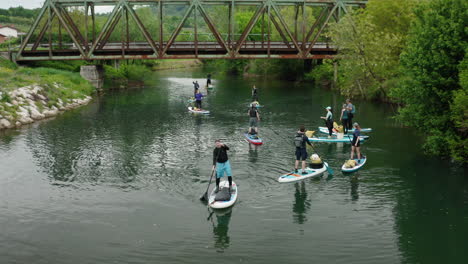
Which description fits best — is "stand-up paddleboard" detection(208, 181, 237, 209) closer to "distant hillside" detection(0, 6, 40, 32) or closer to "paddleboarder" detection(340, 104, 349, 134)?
"paddleboarder" detection(340, 104, 349, 134)

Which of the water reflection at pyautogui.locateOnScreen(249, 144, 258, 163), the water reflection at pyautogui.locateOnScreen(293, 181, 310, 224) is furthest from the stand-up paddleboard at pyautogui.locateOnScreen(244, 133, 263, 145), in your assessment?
the water reflection at pyautogui.locateOnScreen(293, 181, 310, 224)

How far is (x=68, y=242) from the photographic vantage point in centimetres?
1467

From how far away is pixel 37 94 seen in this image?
1570 inches

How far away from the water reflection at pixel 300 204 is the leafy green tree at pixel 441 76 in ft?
Answer: 25.7

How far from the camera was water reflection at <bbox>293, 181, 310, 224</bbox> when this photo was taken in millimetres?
16531

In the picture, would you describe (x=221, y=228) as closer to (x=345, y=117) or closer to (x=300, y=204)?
(x=300, y=204)

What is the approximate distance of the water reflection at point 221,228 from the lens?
14539 mm

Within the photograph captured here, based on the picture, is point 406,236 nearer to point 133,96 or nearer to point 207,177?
point 207,177

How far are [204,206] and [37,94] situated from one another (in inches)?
1099

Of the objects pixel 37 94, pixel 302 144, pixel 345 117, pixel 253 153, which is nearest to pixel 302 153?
pixel 302 144

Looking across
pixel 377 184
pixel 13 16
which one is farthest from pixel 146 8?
pixel 377 184

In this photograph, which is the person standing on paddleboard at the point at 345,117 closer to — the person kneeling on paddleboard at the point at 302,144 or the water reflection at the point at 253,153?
the water reflection at the point at 253,153

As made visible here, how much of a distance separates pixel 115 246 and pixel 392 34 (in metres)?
33.6

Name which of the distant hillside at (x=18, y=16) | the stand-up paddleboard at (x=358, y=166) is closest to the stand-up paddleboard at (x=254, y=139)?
the stand-up paddleboard at (x=358, y=166)
